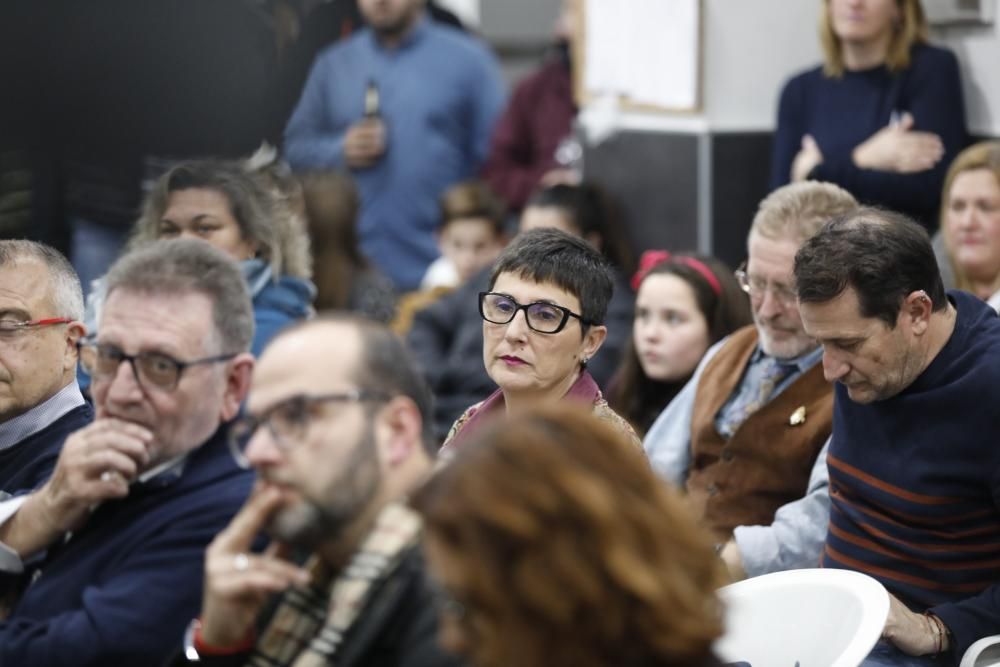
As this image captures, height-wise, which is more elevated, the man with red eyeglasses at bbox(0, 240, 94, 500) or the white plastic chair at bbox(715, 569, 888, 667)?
the man with red eyeglasses at bbox(0, 240, 94, 500)

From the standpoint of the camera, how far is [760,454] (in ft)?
11.8

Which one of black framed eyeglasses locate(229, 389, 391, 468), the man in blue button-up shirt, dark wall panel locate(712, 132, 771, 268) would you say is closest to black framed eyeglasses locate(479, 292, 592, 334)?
black framed eyeglasses locate(229, 389, 391, 468)

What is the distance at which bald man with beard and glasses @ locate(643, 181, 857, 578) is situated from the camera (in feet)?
11.2

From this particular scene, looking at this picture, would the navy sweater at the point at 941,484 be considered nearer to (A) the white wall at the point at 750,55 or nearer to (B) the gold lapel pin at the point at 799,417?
(B) the gold lapel pin at the point at 799,417

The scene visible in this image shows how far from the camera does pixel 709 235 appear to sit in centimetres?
543

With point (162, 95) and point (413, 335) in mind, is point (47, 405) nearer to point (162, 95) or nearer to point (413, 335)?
point (162, 95)

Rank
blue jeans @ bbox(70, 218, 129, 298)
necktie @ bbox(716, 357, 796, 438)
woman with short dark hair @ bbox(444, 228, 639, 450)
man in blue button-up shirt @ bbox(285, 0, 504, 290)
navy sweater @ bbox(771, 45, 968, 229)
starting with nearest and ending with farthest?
woman with short dark hair @ bbox(444, 228, 639, 450) → necktie @ bbox(716, 357, 796, 438) → navy sweater @ bbox(771, 45, 968, 229) → blue jeans @ bbox(70, 218, 129, 298) → man in blue button-up shirt @ bbox(285, 0, 504, 290)

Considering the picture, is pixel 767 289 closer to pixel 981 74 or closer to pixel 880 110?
pixel 880 110

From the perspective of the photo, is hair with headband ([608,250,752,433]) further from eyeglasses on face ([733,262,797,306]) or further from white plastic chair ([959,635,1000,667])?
white plastic chair ([959,635,1000,667])

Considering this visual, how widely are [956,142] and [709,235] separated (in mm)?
989

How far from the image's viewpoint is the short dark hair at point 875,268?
116 inches

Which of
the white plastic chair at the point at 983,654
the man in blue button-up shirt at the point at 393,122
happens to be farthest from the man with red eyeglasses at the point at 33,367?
the man in blue button-up shirt at the point at 393,122

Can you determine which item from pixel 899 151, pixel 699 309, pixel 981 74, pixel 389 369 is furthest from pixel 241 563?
pixel 981 74

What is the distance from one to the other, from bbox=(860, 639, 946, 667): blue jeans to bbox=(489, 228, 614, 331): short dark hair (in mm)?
914
